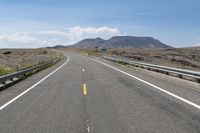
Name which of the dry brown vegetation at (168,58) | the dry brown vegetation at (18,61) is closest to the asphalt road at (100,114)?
the dry brown vegetation at (18,61)

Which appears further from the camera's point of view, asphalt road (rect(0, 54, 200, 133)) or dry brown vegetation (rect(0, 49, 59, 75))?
dry brown vegetation (rect(0, 49, 59, 75))

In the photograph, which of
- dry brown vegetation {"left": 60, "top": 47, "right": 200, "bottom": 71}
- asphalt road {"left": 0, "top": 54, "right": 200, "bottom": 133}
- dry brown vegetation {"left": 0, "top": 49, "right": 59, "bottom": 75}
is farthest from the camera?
dry brown vegetation {"left": 60, "top": 47, "right": 200, "bottom": 71}

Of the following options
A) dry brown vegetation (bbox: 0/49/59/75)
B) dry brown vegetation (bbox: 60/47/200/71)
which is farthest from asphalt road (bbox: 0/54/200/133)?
dry brown vegetation (bbox: 60/47/200/71)

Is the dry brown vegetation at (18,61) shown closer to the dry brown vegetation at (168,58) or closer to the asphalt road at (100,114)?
the asphalt road at (100,114)

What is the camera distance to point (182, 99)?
10008 millimetres

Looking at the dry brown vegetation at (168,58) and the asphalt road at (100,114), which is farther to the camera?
the dry brown vegetation at (168,58)

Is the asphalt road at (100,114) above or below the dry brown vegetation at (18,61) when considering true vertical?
above

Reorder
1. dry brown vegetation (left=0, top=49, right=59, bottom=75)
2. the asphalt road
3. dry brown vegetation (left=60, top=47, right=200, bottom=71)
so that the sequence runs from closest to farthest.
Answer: the asphalt road
dry brown vegetation (left=0, top=49, right=59, bottom=75)
dry brown vegetation (left=60, top=47, right=200, bottom=71)

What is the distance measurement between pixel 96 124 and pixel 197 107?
378 centimetres

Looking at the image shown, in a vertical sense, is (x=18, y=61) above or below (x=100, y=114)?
below

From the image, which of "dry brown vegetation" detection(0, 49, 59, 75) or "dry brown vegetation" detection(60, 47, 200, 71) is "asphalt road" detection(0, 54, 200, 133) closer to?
"dry brown vegetation" detection(0, 49, 59, 75)

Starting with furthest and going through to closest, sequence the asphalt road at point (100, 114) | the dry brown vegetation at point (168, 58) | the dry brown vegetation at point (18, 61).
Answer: the dry brown vegetation at point (168, 58), the dry brown vegetation at point (18, 61), the asphalt road at point (100, 114)

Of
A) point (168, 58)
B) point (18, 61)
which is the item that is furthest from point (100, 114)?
point (168, 58)

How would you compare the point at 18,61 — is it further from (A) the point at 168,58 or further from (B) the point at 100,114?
(B) the point at 100,114
